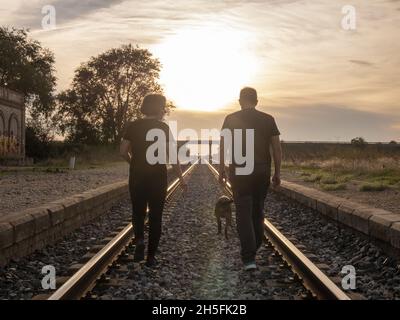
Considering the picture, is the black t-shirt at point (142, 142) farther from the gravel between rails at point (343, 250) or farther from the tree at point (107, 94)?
the tree at point (107, 94)

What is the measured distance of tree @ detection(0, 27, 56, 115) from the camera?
59.0 metres

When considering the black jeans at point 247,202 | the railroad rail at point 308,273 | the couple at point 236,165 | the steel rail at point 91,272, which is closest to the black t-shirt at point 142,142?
the couple at point 236,165

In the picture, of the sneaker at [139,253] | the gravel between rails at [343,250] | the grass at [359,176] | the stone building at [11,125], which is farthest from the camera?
the stone building at [11,125]

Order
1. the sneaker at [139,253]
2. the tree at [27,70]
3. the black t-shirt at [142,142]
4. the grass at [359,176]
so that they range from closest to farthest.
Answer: the black t-shirt at [142,142] → the sneaker at [139,253] → the grass at [359,176] → the tree at [27,70]

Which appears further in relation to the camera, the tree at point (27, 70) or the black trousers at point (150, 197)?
the tree at point (27, 70)

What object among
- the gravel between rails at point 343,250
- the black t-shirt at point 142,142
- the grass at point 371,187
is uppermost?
the black t-shirt at point 142,142

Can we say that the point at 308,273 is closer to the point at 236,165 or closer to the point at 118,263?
the point at 236,165

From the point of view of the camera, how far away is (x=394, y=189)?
14.8 m

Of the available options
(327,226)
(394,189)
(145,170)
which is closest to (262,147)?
(145,170)

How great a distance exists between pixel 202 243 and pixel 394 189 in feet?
26.3

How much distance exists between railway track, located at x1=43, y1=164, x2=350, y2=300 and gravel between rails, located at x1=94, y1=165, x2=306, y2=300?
11cm

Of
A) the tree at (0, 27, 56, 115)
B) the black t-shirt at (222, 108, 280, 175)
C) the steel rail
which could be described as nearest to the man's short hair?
the black t-shirt at (222, 108, 280, 175)

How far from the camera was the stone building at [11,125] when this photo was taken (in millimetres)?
39500

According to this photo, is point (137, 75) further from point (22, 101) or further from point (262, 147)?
point (262, 147)
